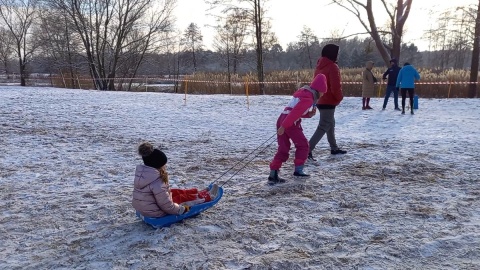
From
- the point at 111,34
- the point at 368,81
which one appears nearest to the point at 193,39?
the point at 111,34

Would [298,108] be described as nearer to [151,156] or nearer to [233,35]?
[151,156]

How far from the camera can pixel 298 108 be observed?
17.4 ft

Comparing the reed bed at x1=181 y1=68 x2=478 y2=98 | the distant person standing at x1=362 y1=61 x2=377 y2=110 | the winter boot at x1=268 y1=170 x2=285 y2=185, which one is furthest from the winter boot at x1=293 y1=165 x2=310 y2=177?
the reed bed at x1=181 y1=68 x2=478 y2=98

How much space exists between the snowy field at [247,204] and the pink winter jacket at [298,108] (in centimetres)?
88

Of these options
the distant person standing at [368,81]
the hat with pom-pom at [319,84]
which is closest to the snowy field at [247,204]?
the hat with pom-pom at [319,84]

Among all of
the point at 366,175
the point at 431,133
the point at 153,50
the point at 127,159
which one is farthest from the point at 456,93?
the point at 153,50

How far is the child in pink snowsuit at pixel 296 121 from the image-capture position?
5324mm

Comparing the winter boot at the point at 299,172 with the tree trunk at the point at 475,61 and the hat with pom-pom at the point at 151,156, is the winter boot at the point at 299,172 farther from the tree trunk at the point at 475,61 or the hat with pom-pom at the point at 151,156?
the tree trunk at the point at 475,61

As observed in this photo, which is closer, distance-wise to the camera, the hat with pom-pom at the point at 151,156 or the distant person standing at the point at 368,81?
the hat with pom-pom at the point at 151,156

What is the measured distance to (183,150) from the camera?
26.2 feet

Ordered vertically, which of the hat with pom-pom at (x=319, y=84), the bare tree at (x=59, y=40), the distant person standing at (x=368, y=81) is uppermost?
the bare tree at (x=59, y=40)

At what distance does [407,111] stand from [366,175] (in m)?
8.74

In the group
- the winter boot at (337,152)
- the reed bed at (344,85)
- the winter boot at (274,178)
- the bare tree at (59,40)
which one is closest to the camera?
the winter boot at (274,178)

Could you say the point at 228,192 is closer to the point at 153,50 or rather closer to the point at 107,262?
the point at 107,262
